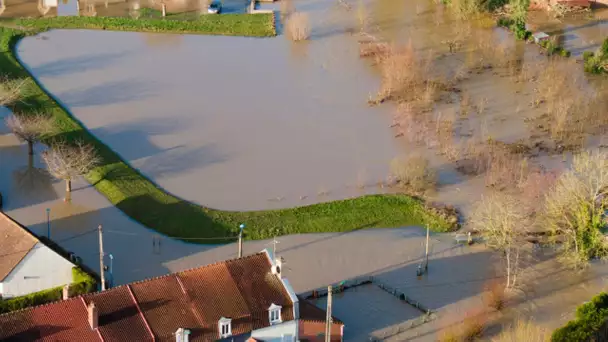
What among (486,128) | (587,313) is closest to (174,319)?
(587,313)

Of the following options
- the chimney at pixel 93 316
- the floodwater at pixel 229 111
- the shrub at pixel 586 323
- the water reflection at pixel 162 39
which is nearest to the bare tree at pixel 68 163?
the floodwater at pixel 229 111

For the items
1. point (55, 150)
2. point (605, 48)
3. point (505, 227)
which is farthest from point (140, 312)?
point (605, 48)

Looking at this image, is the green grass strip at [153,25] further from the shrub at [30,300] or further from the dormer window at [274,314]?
the dormer window at [274,314]

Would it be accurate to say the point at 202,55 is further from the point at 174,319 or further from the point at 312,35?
the point at 174,319

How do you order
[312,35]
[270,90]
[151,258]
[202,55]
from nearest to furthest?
[151,258]
[270,90]
[202,55]
[312,35]

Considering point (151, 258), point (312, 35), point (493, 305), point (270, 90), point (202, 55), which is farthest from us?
point (312, 35)

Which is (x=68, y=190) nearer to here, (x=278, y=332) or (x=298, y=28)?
(x=278, y=332)

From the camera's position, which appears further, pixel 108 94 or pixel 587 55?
pixel 587 55

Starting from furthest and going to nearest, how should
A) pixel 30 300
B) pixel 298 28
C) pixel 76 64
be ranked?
pixel 298 28
pixel 76 64
pixel 30 300
